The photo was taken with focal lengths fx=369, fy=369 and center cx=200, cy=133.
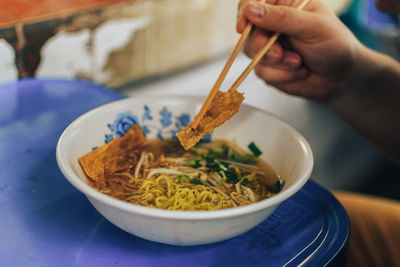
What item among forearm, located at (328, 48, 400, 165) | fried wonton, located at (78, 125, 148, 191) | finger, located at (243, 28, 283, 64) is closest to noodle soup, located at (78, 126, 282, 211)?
fried wonton, located at (78, 125, 148, 191)

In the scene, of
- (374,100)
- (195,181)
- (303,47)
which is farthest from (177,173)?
(374,100)

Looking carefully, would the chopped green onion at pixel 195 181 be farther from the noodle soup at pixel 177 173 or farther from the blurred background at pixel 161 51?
the blurred background at pixel 161 51

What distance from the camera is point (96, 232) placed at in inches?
30.6

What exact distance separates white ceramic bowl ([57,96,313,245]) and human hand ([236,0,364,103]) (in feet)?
0.97

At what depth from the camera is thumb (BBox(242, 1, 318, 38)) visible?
1067mm

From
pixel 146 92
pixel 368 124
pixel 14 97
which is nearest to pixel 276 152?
pixel 368 124

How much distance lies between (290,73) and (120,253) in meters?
0.90

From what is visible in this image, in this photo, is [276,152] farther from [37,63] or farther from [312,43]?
[37,63]

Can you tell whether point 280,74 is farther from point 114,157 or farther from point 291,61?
point 114,157

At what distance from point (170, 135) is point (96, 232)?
41 cm

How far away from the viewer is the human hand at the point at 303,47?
1.09m

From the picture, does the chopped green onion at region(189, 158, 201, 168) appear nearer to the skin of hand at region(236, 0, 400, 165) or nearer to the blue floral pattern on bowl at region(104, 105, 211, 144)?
the blue floral pattern on bowl at region(104, 105, 211, 144)

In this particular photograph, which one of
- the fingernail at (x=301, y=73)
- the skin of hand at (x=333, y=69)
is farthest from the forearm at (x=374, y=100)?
the fingernail at (x=301, y=73)

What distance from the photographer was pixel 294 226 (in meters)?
0.84
